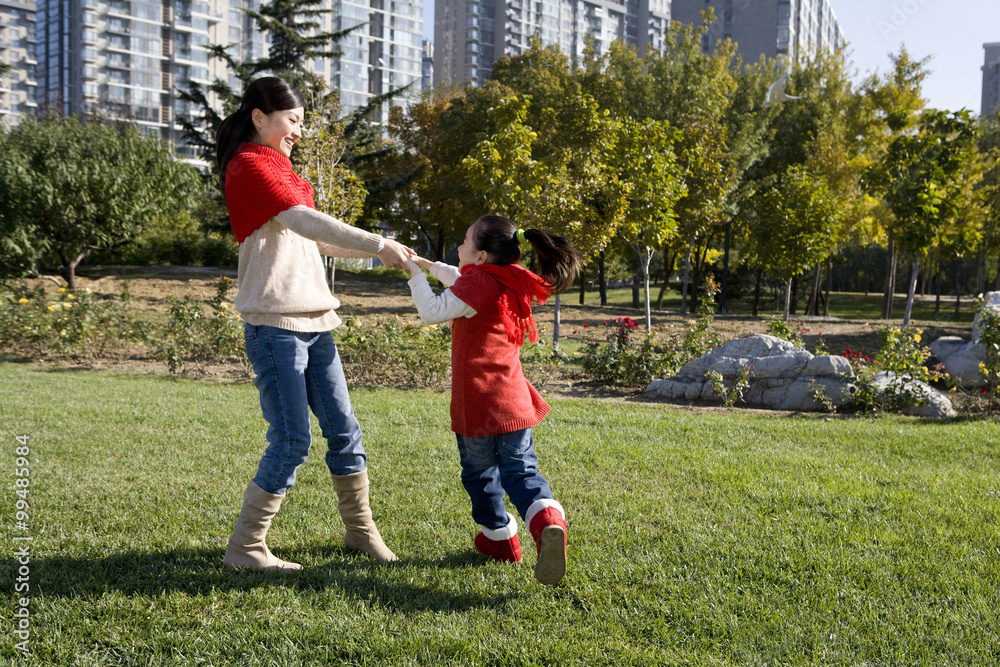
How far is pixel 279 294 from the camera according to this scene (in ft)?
9.25

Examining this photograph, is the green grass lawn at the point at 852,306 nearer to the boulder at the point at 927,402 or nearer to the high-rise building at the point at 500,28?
the boulder at the point at 927,402

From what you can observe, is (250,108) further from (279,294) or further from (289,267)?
(279,294)

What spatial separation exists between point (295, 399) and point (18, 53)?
329 feet

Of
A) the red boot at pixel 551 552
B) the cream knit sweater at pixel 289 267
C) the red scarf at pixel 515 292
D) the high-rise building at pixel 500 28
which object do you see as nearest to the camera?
the red boot at pixel 551 552

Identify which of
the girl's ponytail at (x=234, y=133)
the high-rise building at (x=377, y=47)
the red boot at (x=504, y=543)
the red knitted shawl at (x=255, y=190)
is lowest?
the red boot at (x=504, y=543)

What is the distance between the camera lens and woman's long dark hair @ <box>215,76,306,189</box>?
2.89 meters

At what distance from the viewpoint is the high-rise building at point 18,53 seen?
79.6m

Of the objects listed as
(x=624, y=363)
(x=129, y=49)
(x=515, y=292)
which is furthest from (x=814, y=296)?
(x=129, y=49)

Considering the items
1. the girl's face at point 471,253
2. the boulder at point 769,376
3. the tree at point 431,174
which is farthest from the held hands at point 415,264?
the tree at point 431,174

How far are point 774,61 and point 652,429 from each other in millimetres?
27412

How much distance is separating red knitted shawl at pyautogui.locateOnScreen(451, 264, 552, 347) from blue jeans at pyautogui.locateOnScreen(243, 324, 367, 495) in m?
0.63

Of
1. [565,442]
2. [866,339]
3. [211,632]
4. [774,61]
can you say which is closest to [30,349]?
[565,442]

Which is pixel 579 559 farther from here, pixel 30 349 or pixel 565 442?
pixel 30 349

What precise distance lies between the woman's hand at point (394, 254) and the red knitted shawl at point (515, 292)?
23cm
